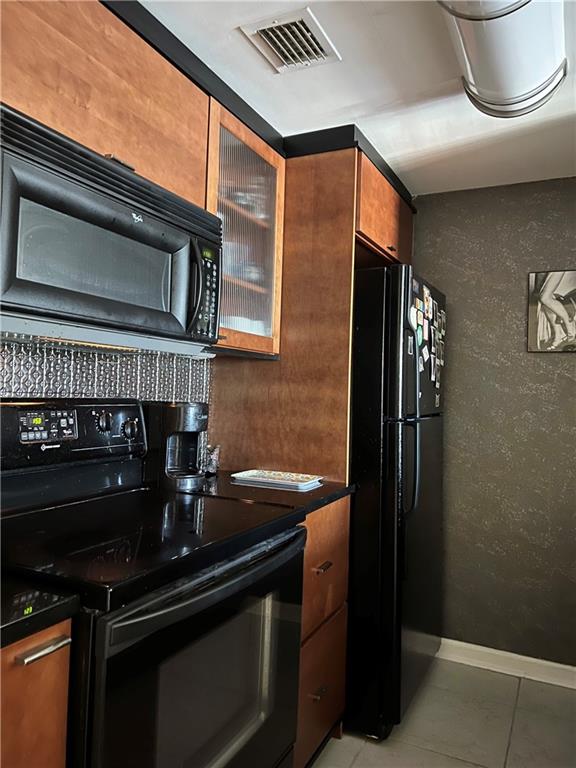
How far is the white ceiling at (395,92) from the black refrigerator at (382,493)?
58cm

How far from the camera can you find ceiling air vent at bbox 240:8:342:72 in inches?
62.4

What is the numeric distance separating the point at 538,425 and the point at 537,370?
26 centimetres

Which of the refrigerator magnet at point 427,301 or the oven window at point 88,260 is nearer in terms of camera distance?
the oven window at point 88,260

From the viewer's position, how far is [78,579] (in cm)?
100

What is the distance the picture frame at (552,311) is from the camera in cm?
268

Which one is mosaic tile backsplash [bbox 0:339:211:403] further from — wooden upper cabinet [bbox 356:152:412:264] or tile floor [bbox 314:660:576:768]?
tile floor [bbox 314:660:576:768]

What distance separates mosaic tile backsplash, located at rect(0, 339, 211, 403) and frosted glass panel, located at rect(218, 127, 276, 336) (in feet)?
1.08

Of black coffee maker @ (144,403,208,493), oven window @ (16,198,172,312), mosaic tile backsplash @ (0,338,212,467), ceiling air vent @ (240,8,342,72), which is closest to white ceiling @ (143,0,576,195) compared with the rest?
ceiling air vent @ (240,8,342,72)

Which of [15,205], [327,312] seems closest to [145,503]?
[15,205]

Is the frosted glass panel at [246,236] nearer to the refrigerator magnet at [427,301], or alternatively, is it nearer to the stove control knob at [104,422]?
the stove control knob at [104,422]

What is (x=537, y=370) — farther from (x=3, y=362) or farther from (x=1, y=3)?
(x=1, y=3)

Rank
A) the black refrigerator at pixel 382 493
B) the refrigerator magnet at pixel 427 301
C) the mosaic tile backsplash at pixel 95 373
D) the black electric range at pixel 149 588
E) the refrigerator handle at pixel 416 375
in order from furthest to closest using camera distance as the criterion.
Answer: the refrigerator magnet at pixel 427 301 < the refrigerator handle at pixel 416 375 < the black refrigerator at pixel 382 493 < the mosaic tile backsplash at pixel 95 373 < the black electric range at pixel 149 588

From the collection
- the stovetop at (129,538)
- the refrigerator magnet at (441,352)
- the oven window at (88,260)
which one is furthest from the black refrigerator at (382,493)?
the oven window at (88,260)

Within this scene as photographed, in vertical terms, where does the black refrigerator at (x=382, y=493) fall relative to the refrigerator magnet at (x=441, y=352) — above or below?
below
